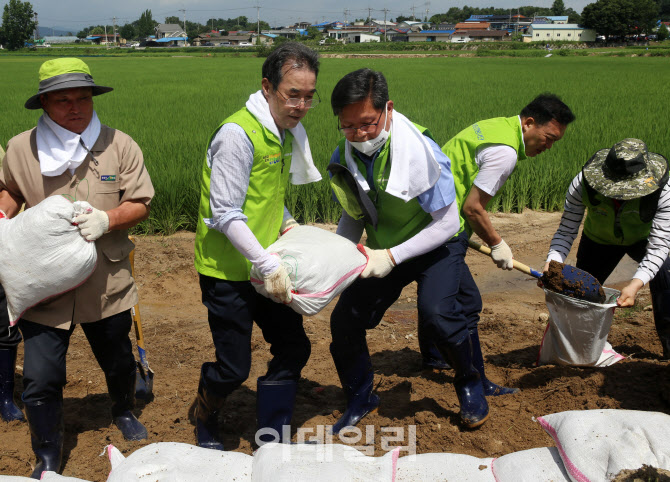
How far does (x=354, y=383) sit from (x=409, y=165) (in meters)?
1.04

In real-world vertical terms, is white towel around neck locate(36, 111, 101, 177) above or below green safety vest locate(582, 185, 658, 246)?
above

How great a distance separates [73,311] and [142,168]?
621 mm

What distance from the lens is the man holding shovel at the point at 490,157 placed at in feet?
9.11

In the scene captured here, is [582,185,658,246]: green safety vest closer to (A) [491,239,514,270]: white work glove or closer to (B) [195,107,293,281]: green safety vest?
(A) [491,239,514,270]: white work glove

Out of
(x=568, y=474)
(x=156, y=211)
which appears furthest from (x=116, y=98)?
(x=568, y=474)

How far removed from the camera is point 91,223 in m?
2.20

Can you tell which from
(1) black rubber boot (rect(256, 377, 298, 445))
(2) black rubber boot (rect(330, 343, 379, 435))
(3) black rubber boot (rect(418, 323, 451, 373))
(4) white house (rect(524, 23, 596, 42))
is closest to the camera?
(1) black rubber boot (rect(256, 377, 298, 445))

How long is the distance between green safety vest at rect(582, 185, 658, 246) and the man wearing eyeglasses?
1418mm

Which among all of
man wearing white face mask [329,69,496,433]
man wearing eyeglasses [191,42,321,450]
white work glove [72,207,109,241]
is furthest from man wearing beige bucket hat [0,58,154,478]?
man wearing white face mask [329,69,496,433]

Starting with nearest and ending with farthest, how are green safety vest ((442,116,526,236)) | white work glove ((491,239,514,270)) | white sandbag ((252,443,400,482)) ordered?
white sandbag ((252,443,400,482)) → green safety vest ((442,116,526,236)) → white work glove ((491,239,514,270))

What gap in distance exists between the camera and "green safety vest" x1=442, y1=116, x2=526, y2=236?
283 cm

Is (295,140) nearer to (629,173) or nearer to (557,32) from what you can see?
(629,173)

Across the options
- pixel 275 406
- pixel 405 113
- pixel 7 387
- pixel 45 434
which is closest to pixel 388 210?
pixel 275 406

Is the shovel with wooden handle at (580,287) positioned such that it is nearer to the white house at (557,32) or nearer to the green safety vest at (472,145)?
the green safety vest at (472,145)
